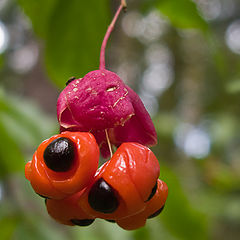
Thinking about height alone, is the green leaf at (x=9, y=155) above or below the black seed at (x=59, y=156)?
below

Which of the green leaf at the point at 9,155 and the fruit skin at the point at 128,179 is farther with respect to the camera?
the green leaf at the point at 9,155

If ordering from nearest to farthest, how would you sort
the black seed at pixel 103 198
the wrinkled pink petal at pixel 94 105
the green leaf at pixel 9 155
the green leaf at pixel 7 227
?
the black seed at pixel 103 198, the wrinkled pink petal at pixel 94 105, the green leaf at pixel 9 155, the green leaf at pixel 7 227

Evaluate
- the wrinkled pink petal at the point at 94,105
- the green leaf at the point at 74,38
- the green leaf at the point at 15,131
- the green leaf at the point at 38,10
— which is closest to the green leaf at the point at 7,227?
the green leaf at the point at 15,131

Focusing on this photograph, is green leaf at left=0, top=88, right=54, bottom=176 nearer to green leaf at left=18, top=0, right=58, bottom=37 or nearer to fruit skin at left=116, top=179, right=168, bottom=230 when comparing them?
green leaf at left=18, top=0, right=58, bottom=37

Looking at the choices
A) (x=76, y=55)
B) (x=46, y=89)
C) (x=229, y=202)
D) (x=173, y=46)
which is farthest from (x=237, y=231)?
(x=76, y=55)

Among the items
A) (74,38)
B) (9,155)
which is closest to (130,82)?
(74,38)

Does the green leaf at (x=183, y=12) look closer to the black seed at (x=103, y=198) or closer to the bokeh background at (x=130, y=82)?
the bokeh background at (x=130, y=82)

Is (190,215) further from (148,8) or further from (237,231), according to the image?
(237,231)
